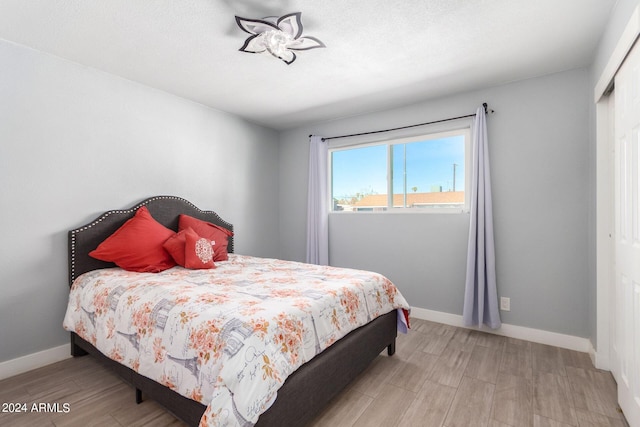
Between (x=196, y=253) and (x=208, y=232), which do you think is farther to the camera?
(x=208, y=232)

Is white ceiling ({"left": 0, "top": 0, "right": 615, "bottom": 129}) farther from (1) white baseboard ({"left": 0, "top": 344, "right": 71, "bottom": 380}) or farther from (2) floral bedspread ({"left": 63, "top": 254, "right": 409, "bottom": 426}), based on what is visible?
(1) white baseboard ({"left": 0, "top": 344, "right": 71, "bottom": 380})

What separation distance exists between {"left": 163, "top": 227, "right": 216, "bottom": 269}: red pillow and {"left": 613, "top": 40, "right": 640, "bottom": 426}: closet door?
2814 millimetres

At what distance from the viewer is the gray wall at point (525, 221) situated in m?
2.66

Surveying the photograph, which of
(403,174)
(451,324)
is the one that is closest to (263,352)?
(451,324)

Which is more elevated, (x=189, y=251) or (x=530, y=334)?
(x=189, y=251)

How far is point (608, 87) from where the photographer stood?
2076mm

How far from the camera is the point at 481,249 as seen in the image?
2936 mm

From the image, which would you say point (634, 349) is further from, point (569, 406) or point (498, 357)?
point (498, 357)

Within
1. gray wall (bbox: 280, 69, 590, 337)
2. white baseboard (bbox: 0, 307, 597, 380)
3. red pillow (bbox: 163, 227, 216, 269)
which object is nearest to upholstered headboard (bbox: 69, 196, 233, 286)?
red pillow (bbox: 163, 227, 216, 269)

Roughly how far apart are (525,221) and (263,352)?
2695 millimetres

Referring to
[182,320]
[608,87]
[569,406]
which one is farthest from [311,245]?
[608,87]

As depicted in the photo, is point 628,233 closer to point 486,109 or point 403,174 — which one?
point 486,109

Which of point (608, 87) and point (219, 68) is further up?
point (219, 68)

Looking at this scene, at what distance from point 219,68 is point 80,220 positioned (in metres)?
1.74
